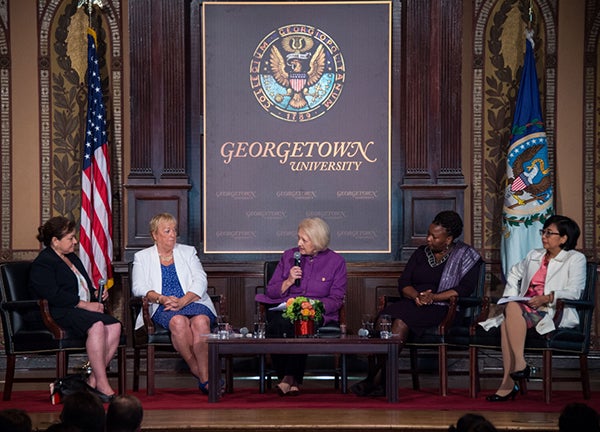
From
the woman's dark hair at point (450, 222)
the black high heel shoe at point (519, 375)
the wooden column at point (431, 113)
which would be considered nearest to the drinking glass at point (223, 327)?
the woman's dark hair at point (450, 222)

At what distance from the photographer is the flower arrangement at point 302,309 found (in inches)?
248

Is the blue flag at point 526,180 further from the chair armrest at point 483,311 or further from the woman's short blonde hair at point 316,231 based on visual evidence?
the woman's short blonde hair at point 316,231

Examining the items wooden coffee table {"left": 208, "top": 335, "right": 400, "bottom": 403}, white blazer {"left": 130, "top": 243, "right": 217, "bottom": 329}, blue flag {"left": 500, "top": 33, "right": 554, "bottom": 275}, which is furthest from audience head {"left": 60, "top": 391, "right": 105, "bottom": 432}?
blue flag {"left": 500, "top": 33, "right": 554, "bottom": 275}

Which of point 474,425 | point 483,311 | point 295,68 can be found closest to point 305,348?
point 483,311

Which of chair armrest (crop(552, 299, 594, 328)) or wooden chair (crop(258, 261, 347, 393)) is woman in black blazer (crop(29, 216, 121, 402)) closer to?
wooden chair (crop(258, 261, 347, 393))

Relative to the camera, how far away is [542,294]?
6.68 m

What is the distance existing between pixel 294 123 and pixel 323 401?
2681 mm

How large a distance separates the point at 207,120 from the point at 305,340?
8.56ft

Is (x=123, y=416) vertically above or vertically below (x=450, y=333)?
above

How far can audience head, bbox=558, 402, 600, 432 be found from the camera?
121 inches

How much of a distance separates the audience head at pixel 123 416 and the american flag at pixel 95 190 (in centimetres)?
441

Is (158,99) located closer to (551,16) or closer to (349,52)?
(349,52)

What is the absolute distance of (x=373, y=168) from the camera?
814 cm

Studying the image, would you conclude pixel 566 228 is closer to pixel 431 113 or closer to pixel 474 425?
pixel 431 113
